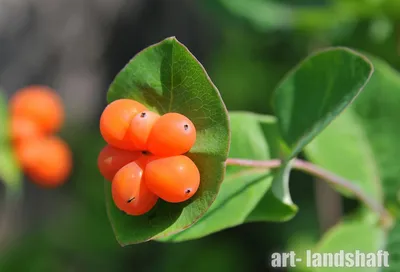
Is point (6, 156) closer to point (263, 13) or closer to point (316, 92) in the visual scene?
point (263, 13)

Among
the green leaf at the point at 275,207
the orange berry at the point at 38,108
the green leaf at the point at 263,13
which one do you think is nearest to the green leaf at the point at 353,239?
the green leaf at the point at 275,207

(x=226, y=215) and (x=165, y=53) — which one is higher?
(x=165, y=53)

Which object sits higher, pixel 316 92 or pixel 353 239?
pixel 316 92

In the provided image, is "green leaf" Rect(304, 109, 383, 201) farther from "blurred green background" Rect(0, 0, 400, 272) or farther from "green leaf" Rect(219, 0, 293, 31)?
"green leaf" Rect(219, 0, 293, 31)

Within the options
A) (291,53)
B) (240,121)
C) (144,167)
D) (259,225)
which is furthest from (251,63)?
(144,167)

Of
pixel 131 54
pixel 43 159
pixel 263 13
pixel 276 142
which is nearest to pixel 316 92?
pixel 276 142

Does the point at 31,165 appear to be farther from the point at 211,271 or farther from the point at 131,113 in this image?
the point at 131,113

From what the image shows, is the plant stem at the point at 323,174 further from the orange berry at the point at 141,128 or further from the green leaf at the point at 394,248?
the orange berry at the point at 141,128
